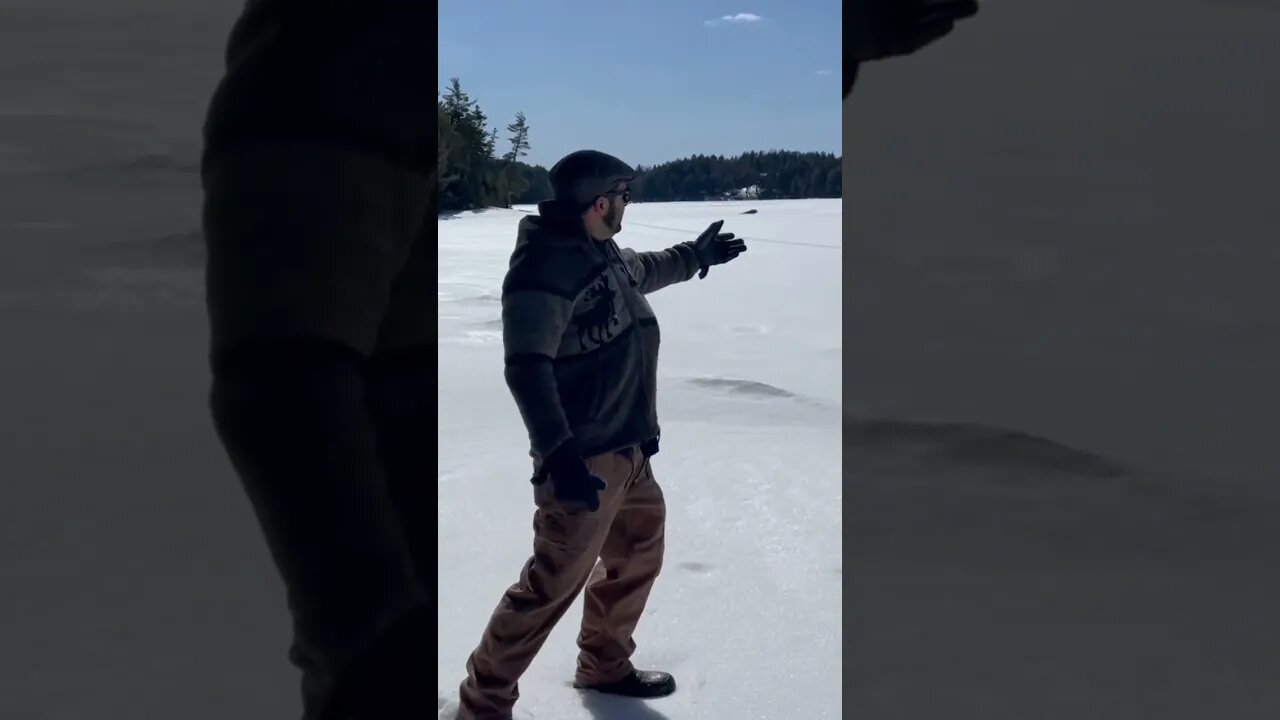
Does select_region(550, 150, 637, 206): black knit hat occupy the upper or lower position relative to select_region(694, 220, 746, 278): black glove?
upper

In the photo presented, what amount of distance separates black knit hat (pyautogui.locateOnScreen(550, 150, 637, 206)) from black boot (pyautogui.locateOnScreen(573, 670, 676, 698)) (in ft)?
3.74

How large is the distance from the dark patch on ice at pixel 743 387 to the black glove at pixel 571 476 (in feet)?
11.0

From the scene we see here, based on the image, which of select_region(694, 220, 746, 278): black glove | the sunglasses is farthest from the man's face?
select_region(694, 220, 746, 278): black glove

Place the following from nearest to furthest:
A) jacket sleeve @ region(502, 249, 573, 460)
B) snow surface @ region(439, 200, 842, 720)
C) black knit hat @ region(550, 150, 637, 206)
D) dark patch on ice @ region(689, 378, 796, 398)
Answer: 1. jacket sleeve @ region(502, 249, 573, 460)
2. black knit hat @ region(550, 150, 637, 206)
3. snow surface @ region(439, 200, 842, 720)
4. dark patch on ice @ region(689, 378, 796, 398)

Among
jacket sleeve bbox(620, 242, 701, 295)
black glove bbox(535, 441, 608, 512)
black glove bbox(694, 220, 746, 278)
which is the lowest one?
black glove bbox(535, 441, 608, 512)

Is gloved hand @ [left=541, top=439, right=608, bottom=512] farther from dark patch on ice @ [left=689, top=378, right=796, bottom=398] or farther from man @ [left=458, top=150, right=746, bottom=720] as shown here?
dark patch on ice @ [left=689, top=378, right=796, bottom=398]

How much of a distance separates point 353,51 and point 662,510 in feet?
4.11

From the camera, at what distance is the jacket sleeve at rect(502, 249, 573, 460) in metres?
2.11

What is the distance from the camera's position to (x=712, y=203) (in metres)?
14.1
